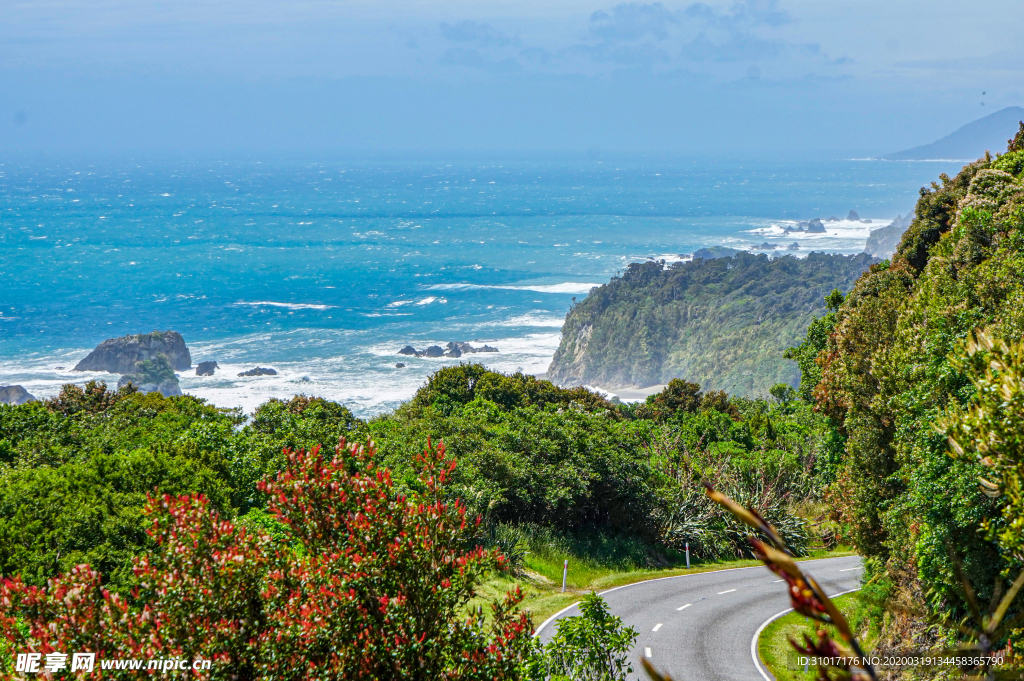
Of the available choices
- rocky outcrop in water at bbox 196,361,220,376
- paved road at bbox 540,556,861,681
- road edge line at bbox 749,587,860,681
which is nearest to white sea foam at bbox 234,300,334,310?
rocky outcrop in water at bbox 196,361,220,376

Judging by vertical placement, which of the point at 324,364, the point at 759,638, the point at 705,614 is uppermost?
the point at 759,638

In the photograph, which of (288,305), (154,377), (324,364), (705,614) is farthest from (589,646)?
(288,305)

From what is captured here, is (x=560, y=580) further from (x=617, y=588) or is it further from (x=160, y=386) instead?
(x=160, y=386)

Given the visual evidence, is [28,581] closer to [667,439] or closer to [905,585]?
[905,585]

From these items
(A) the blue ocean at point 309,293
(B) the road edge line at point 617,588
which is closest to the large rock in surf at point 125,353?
(A) the blue ocean at point 309,293

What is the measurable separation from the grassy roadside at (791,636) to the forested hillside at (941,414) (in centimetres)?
113

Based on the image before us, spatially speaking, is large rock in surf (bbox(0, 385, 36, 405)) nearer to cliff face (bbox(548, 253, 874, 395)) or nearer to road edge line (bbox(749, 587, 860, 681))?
cliff face (bbox(548, 253, 874, 395))

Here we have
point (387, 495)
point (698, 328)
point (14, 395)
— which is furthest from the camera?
point (698, 328)

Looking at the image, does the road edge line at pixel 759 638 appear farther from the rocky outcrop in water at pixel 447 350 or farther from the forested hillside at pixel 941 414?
the rocky outcrop in water at pixel 447 350

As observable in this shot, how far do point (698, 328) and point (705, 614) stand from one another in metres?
67.3

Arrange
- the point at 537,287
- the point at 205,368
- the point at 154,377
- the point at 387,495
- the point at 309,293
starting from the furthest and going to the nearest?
the point at 537,287
the point at 309,293
the point at 205,368
the point at 154,377
the point at 387,495

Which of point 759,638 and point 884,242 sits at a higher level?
point 884,242

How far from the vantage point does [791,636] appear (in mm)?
18312

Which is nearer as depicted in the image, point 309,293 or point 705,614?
point 705,614
